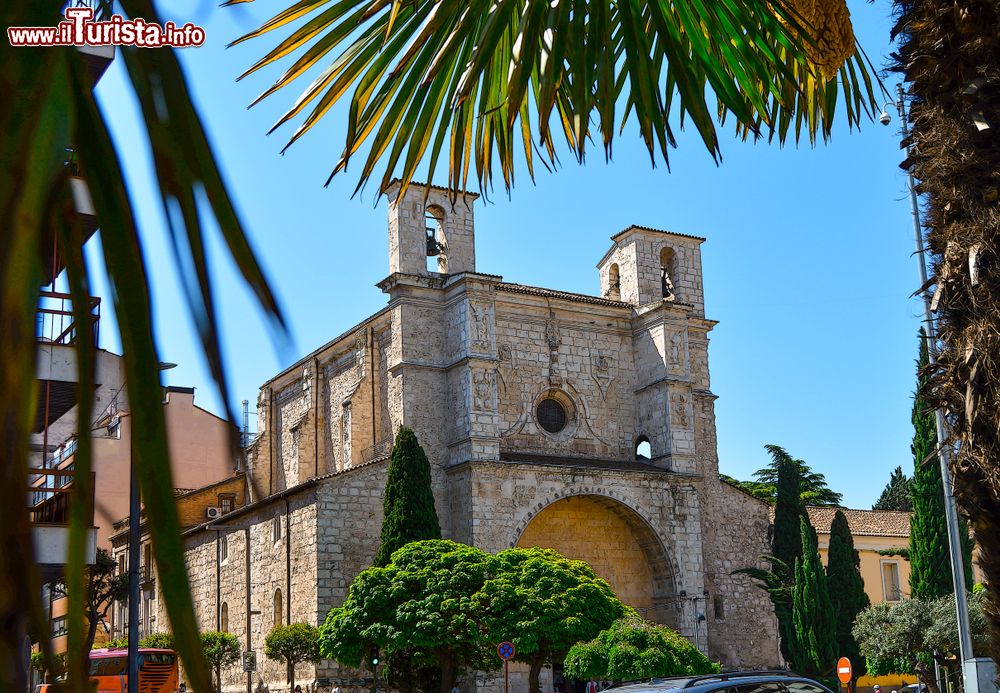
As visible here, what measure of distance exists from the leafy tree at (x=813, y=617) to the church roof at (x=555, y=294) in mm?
10347

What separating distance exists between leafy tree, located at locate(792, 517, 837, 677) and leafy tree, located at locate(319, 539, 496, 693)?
425 inches

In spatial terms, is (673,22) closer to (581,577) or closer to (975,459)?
(975,459)

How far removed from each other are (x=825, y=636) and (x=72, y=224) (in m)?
33.6

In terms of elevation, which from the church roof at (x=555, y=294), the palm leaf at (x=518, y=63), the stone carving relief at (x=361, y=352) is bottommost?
the palm leaf at (x=518, y=63)

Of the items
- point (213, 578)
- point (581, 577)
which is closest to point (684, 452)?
point (581, 577)

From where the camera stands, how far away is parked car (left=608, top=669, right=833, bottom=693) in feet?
24.8

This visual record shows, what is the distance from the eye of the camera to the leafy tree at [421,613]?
82.4ft

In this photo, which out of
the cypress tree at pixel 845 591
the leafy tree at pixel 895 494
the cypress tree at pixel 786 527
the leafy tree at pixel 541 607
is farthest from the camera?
the leafy tree at pixel 895 494

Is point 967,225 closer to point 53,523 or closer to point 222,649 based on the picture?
point 53,523

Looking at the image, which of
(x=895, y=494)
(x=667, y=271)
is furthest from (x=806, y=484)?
(x=667, y=271)

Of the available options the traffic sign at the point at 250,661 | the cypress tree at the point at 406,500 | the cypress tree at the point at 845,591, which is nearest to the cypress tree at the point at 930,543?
the cypress tree at the point at 845,591

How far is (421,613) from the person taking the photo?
2500 centimetres

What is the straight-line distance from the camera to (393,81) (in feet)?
13.0

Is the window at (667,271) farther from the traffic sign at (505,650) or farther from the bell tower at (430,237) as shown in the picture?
the traffic sign at (505,650)
